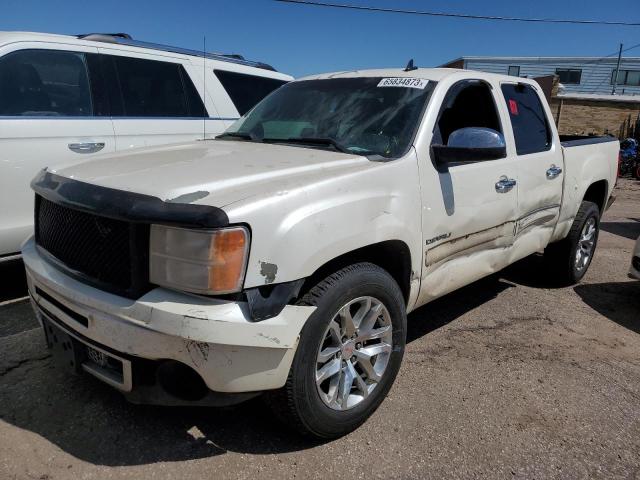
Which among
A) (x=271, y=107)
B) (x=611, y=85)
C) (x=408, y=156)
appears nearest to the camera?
(x=408, y=156)

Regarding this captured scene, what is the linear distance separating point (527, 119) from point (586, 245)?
1.85 meters

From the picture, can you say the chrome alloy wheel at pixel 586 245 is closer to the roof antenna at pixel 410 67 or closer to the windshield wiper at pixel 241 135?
the roof antenna at pixel 410 67

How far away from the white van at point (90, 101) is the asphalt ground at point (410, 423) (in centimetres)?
107

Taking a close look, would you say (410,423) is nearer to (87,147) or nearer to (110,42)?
(87,147)

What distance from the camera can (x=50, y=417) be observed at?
2602mm

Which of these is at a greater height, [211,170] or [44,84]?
[44,84]

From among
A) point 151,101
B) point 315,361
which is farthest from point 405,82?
point 151,101

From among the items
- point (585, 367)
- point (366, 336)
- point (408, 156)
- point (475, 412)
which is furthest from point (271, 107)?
point (585, 367)

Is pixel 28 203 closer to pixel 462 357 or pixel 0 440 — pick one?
pixel 0 440

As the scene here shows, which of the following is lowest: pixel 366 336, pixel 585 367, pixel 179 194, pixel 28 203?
pixel 585 367

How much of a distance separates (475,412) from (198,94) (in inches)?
160

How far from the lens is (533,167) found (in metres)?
3.88

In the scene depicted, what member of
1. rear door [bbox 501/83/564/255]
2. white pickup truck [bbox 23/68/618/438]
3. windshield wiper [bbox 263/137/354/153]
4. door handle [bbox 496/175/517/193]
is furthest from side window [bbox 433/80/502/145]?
windshield wiper [bbox 263/137/354/153]

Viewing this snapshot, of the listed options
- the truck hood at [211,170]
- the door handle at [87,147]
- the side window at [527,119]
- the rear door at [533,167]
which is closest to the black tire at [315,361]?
the truck hood at [211,170]
